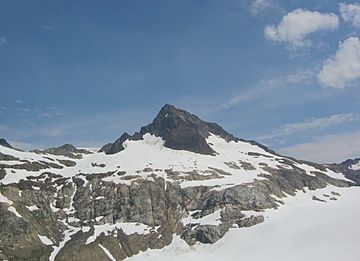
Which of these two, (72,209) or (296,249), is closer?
(296,249)

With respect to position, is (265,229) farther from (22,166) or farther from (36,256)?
(22,166)

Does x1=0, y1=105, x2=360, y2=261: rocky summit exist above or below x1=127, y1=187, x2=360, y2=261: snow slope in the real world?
above

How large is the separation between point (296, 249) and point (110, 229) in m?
58.3

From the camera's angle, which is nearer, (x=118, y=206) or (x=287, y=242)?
(x=287, y=242)

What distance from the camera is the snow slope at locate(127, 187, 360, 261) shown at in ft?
413

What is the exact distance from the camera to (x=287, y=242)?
136 meters

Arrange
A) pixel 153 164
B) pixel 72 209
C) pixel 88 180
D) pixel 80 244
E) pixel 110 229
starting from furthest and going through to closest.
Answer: pixel 153 164 < pixel 88 180 < pixel 72 209 < pixel 110 229 < pixel 80 244

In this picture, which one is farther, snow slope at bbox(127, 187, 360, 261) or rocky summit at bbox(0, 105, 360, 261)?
rocky summit at bbox(0, 105, 360, 261)

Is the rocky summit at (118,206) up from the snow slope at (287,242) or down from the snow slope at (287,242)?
up

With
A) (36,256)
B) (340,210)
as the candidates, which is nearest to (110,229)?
(36,256)

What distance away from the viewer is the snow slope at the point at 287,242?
126 metres

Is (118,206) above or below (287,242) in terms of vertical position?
above

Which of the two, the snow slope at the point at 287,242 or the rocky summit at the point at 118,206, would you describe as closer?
the snow slope at the point at 287,242

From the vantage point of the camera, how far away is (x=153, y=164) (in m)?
198
